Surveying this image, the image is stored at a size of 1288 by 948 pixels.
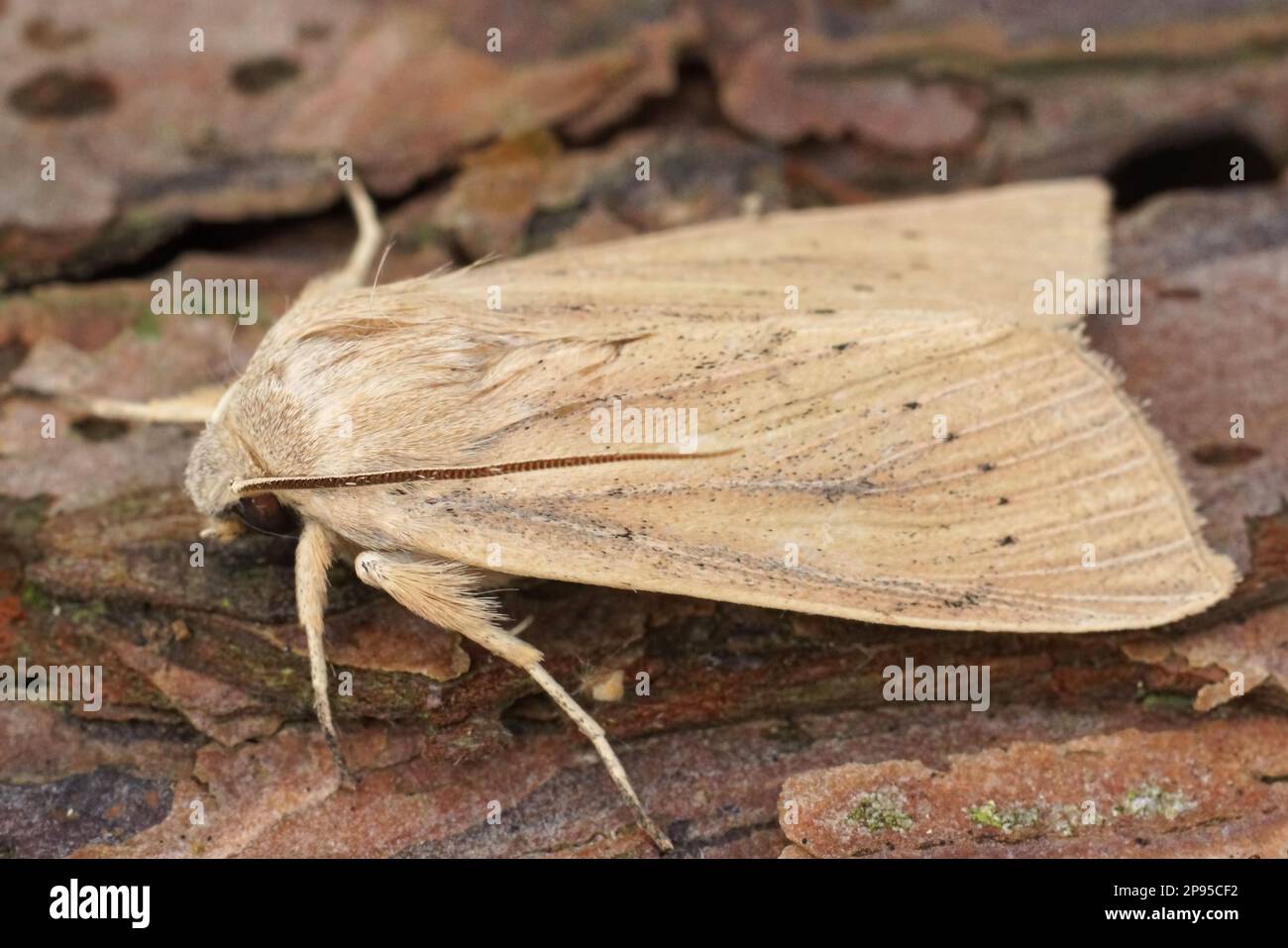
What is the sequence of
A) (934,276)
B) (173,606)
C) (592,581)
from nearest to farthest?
(592,581) → (173,606) → (934,276)

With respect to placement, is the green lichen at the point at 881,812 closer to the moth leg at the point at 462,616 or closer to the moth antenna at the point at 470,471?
the moth leg at the point at 462,616

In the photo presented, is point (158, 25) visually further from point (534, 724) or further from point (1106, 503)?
point (1106, 503)

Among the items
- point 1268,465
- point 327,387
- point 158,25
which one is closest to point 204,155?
point 158,25

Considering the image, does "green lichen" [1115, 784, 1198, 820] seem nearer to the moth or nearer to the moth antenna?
the moth

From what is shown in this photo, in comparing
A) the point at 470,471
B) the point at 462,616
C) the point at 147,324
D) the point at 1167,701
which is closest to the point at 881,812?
the point at 1167,701

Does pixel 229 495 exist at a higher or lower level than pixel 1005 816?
higher

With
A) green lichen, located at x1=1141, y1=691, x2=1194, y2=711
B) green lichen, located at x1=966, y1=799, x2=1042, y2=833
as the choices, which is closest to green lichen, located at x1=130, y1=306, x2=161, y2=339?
green lichen, located at x1=966, y1=799, x2=1042, y2=833

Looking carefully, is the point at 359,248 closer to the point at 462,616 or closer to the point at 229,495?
the point at 229,495
